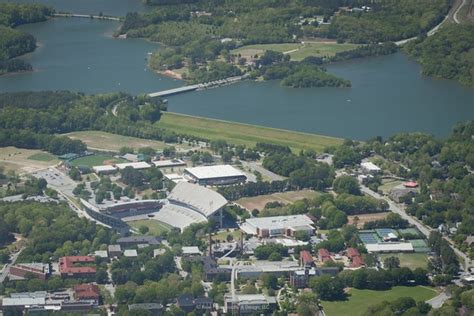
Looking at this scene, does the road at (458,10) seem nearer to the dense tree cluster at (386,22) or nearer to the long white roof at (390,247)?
the dense tree cluster at (386,22)

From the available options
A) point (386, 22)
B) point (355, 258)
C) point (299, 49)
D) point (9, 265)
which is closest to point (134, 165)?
point (9, 265)

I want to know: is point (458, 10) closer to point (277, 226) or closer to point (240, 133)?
point (240, 133)

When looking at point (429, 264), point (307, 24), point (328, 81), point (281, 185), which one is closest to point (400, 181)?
point (281, 185)

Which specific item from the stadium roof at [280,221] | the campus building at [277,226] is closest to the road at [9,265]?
the campus building at [277,226]

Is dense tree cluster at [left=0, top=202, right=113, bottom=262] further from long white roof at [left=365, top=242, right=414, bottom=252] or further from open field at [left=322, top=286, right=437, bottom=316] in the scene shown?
open field at [left=322, top=286, right=437, bottom=316]

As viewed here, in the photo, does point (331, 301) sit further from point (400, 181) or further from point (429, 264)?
point (400, 181)

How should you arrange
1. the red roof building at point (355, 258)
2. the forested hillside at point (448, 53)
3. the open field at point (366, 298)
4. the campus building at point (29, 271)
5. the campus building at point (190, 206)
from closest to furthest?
the open field at point (366, 298) < the campus building at point (29, 271) < the red roof building at point (355, 258) < the campus building at point (190, 206) < the forested hillside at point (448, 53)

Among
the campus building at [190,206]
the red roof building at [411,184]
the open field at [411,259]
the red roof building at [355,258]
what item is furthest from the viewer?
the red roof building at [411,184]
